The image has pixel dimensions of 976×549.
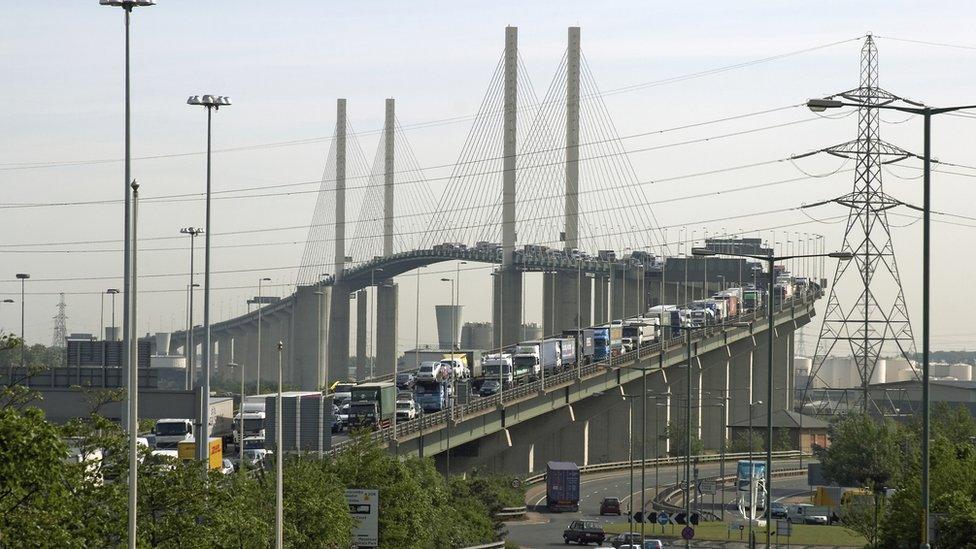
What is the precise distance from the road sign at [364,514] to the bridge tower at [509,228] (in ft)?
318

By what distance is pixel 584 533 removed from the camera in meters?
73.9

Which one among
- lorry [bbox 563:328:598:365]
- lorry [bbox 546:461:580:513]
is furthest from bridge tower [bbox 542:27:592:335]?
lorry [bbox 546:461:580:513]

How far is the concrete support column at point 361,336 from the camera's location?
172 meters

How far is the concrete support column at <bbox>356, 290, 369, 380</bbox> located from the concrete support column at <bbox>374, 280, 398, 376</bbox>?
56.6 inches

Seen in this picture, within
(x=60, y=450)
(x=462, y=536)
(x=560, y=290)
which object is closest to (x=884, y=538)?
(x=462, y=536)

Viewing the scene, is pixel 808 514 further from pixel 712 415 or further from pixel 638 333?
pixel 712 415

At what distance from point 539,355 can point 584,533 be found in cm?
4040

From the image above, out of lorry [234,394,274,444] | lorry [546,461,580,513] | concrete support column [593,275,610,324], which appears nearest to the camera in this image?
lorry [234,394,274,444]

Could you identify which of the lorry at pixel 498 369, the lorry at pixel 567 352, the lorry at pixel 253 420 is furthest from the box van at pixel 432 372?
the lorry at pixel 253 420

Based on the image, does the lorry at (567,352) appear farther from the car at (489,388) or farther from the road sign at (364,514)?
the road sign at (364,514)

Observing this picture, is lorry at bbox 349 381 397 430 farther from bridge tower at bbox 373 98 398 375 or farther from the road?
bridge tower at bbox 373 98 398 375

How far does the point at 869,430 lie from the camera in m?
109

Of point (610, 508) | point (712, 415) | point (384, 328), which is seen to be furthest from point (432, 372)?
point (384, 328)

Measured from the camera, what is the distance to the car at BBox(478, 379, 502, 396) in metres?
107
